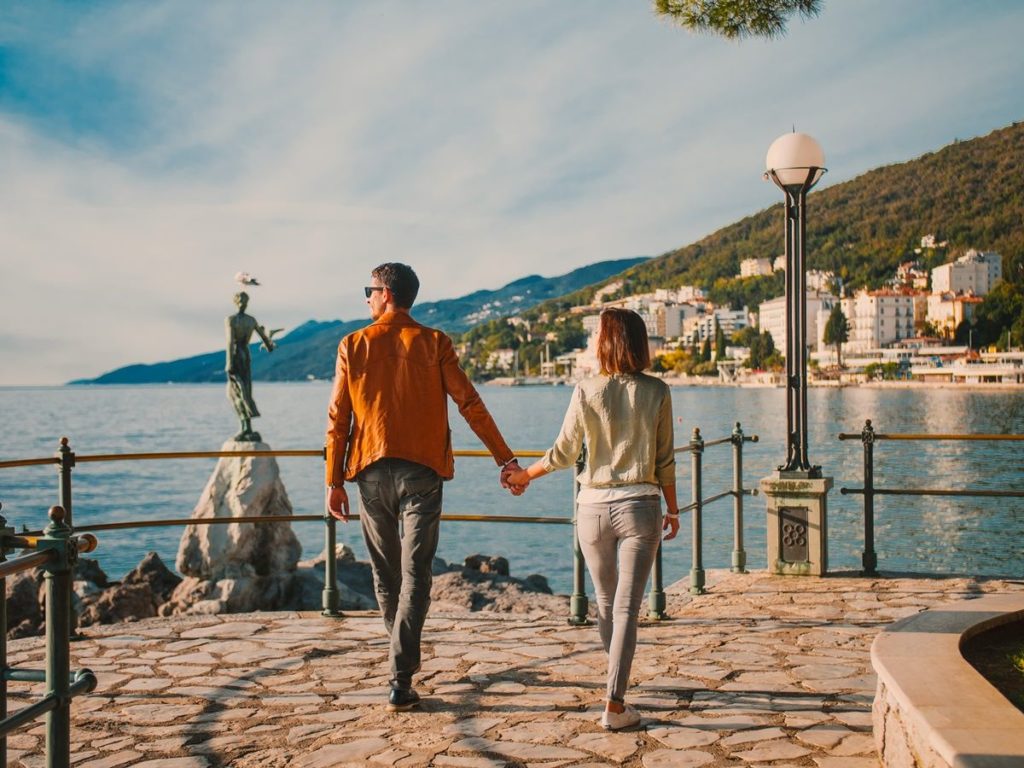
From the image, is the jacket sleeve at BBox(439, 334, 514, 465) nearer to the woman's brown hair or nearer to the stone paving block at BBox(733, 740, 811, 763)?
the woman's brown hair

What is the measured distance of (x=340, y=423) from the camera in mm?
4527

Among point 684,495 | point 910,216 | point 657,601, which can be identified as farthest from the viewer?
point 910,216

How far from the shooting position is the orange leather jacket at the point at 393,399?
4414 mm

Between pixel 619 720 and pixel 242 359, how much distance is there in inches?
399

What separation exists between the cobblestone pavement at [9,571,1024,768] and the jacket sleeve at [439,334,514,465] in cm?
118

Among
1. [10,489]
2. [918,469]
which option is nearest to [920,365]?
[918,469]

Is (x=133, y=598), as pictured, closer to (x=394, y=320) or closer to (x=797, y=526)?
(x=797, y=526)

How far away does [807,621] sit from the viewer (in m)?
6.48

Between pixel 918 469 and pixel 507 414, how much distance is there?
58.1 metres

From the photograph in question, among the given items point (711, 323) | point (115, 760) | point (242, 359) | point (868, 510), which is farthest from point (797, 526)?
point (711, 323)

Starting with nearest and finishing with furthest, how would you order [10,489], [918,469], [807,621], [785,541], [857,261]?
[807,621]
[785,541]
[918,469]
[10,489]
[857,261]

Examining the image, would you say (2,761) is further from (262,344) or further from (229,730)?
(262,344)

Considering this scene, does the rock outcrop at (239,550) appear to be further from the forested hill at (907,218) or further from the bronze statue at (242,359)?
the forested hill at (907,218)

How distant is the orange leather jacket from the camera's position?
4.41 m
